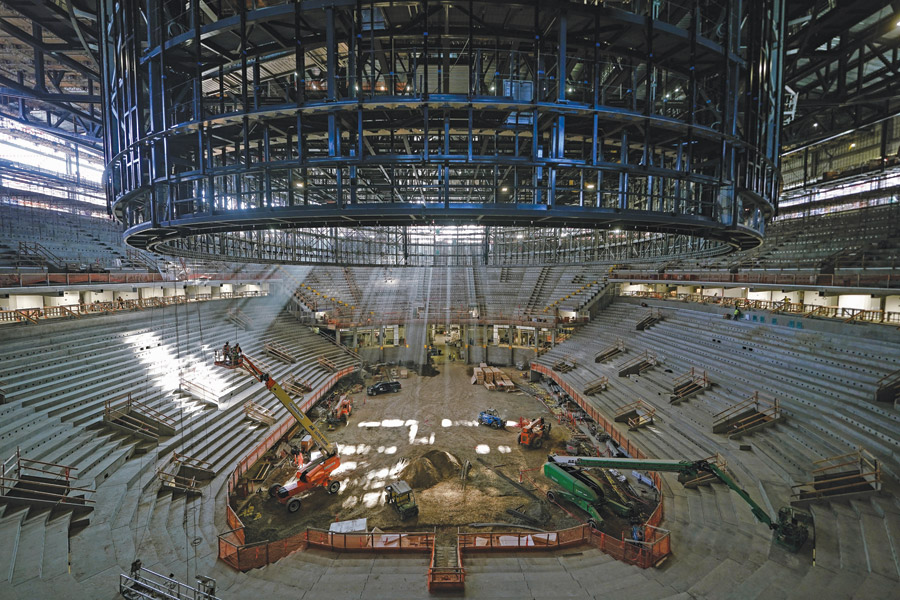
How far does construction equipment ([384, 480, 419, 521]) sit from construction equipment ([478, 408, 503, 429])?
25.2ft

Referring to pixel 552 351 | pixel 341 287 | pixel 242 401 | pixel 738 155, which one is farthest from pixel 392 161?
pixel 341 287

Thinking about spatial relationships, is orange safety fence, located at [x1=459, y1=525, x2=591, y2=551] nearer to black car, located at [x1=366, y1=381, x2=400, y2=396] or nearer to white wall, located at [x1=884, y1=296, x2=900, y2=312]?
black car, located at [x1=366, y1=381, x2=400, y2=396]

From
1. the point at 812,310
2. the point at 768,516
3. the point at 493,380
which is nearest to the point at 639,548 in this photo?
the point at 768,516

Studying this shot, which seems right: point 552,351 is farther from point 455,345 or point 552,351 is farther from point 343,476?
point 343,476

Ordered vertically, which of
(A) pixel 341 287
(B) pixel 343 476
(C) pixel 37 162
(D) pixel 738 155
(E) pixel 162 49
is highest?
(C) pixel 37 162

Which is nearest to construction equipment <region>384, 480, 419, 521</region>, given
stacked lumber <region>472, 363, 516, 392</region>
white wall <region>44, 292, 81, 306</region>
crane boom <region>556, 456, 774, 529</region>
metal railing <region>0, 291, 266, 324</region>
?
crane boom <region>556, 456, 774, 529</region>

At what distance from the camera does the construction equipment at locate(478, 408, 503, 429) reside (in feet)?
60.2

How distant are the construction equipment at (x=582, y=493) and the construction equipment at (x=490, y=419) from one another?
220 inches

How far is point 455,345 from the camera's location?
1411 inches

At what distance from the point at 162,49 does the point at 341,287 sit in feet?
111

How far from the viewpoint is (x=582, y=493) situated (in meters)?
11.2

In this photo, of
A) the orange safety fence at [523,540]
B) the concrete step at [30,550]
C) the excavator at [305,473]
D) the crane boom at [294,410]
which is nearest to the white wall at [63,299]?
the crane boom at [294,410]

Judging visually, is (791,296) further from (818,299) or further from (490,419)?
(490,419)

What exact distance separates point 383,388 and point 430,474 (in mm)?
11834
